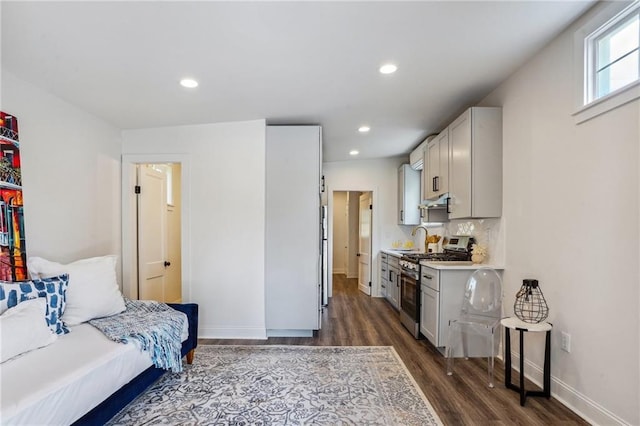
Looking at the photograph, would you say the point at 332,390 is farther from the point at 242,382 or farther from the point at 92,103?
the point at 92,103

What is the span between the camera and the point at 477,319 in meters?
3.11

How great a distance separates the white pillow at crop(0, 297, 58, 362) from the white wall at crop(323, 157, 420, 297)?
4.75m

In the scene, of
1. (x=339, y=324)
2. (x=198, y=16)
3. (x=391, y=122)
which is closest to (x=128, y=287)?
(x=339, y=324)

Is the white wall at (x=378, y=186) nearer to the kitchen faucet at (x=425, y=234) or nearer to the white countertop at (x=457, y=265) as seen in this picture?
the kitchen faucet at (x=425, y=234)

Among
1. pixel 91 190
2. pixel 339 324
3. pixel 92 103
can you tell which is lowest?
pixel 339 324

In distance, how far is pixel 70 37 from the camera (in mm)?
2082

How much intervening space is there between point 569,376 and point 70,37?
4036 millimetres

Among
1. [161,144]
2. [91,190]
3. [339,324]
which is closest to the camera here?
[91,190]

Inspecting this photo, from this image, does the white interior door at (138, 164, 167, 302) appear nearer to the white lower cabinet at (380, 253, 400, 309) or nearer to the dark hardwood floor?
the dark hardwood floor

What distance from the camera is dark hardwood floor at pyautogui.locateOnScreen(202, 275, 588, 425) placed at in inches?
87.0

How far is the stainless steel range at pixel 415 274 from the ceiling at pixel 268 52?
66.1 inches

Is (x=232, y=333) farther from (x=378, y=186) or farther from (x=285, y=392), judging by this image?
(x=378, y=186)

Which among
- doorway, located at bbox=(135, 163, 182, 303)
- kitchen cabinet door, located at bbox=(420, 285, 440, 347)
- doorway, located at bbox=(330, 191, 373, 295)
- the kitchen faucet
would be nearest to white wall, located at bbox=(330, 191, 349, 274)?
doorway, located at bbox=(330, 191, 373, 295)

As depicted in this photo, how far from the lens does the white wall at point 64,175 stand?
2.66 meters
